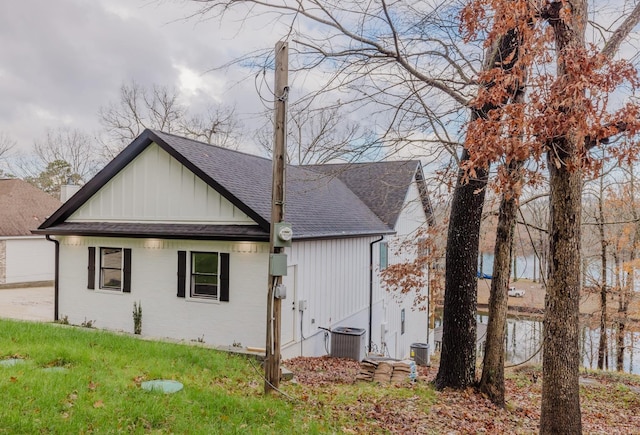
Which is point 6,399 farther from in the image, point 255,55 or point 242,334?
point 242,334

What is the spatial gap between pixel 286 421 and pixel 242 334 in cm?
529

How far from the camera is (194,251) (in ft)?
33.4

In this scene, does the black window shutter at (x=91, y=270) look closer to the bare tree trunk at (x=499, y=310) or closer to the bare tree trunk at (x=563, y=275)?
the bare tree trunk at (x=499, y=310)

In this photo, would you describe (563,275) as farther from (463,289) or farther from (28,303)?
(28,303)

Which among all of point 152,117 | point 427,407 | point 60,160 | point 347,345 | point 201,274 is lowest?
point 347,345

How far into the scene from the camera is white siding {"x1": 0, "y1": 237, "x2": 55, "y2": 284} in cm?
1948

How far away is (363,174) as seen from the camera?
66.0ft

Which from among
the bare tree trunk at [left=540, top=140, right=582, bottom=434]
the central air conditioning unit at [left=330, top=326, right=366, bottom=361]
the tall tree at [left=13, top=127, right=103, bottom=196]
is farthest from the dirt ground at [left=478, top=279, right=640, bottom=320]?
the tall tree at [left=13, top=127, right=103, bottom=196]

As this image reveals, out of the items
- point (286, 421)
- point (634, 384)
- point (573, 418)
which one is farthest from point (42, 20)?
point (634, 384)

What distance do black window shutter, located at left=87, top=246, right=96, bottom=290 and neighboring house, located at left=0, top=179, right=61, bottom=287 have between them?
1081 cm

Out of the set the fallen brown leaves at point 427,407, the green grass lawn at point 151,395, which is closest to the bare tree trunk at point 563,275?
the fallen brown leaves at point 427,407

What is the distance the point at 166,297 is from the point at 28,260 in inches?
563

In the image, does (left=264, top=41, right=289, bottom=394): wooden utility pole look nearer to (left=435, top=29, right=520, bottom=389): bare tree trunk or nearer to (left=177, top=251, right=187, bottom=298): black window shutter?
(left=435, top=29, right=520, bottom=389): bare tree trunk

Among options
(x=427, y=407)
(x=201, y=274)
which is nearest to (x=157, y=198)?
(x=201, y=274)
